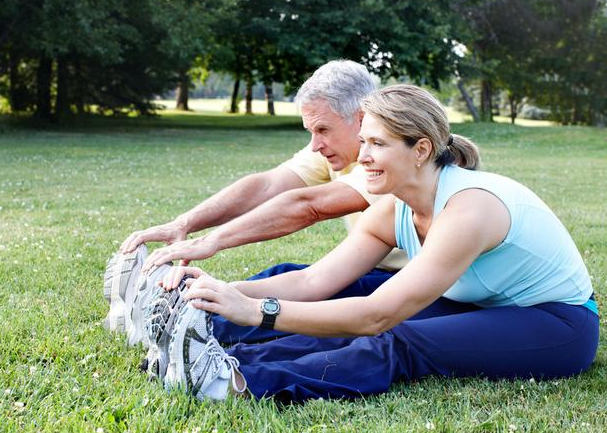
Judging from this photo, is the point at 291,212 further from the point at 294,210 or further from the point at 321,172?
the point at 321,172

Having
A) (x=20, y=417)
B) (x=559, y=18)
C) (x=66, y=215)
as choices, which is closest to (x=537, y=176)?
(x=66, y=215)

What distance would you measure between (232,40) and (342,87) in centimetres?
2872

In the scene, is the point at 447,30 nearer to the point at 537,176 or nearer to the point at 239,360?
the point at 537,176

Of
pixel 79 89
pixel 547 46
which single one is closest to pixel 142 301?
pixel 79 89

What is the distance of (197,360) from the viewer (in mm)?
2986

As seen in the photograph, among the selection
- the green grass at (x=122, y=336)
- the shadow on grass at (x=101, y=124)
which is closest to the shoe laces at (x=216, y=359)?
the green grass at (x=122, y=336)

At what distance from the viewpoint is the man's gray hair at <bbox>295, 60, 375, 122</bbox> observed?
4.02 m

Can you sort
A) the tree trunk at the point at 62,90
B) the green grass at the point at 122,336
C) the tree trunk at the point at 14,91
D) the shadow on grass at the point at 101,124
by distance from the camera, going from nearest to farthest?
the green grass at the point at 122,336 → the shadow on grass at the point at 101,124 → the tree trunk at the point at 62,90 → the tree trunk at the point at 14,91

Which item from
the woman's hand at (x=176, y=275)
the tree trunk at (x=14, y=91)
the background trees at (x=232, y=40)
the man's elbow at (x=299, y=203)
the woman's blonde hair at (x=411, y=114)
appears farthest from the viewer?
the tree trunk at (x=14, y=91)

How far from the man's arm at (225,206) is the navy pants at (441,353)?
85 cm

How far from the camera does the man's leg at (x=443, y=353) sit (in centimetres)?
317

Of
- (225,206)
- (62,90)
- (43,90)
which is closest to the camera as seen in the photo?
(225,206)

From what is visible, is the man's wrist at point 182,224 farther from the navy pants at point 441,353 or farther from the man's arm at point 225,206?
the navy pants at point 441,353

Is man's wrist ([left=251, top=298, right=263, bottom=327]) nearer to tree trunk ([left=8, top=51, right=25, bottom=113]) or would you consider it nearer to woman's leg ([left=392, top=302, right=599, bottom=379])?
woman's leg ([left=392, top=302, right=599, bottom=379])
